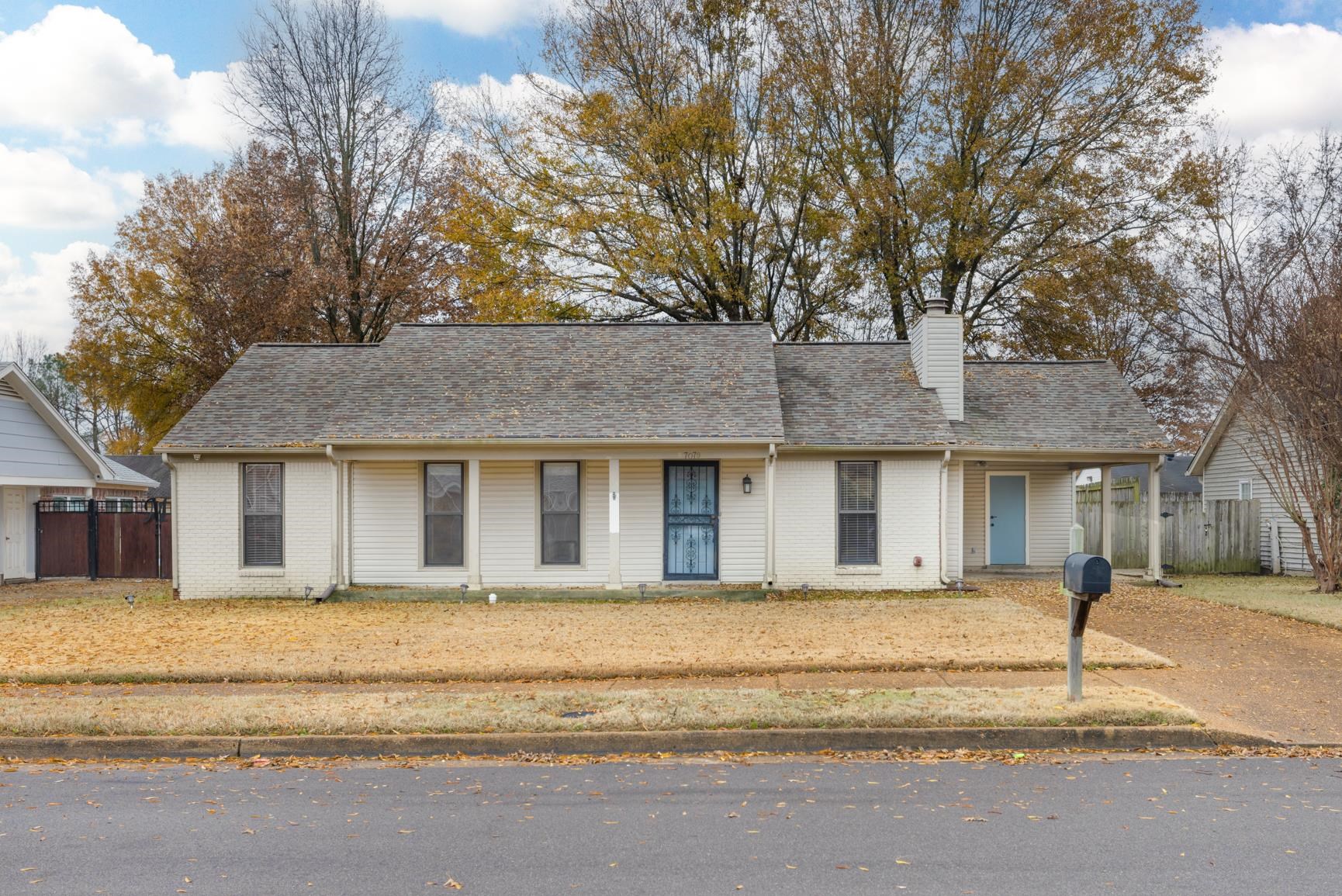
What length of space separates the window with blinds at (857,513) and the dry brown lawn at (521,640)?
1.50 metres

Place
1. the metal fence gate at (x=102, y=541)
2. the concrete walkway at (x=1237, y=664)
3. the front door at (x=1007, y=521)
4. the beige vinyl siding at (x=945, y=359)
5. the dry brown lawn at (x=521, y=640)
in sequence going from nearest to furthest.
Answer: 1. the concrete walkway at (x=1237, y=664)
2. the dry brown lawn at (x=521, y=640)
3. the beige vinyl siding at (x=945, y=359)
4. the front door at (x=1007, y=521)
5. the metal fence gate at (x=102, y=541)

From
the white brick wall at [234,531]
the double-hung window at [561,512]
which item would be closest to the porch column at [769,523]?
the double-hung window at [561,512]

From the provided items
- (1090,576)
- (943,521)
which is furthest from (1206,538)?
(1090,576)

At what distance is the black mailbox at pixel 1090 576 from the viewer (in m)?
7.91

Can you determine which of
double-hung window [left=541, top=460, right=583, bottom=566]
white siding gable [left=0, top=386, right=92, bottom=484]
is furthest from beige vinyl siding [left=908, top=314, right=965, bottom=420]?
white siding gable [left=0, top=386, right=92, bottom=484]

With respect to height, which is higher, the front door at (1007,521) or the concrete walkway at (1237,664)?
the front door at (1007,521)

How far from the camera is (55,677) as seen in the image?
980cm

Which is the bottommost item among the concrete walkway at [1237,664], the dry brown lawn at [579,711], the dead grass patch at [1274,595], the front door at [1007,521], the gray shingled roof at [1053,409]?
the dead grass patch at [1274,595]

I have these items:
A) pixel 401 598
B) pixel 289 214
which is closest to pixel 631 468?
pixel 401 598

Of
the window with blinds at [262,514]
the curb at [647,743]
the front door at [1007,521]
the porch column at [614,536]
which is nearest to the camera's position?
the curb at [647,743]

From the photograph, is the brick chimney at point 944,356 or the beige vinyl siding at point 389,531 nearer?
the beige vinyl siding at point 389,531

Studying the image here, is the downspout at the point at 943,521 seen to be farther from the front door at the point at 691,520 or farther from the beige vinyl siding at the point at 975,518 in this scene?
the front door at the point at 691,520

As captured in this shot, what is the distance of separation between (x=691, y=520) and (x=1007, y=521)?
7.49 m

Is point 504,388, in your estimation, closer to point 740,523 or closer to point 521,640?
point 740,523
